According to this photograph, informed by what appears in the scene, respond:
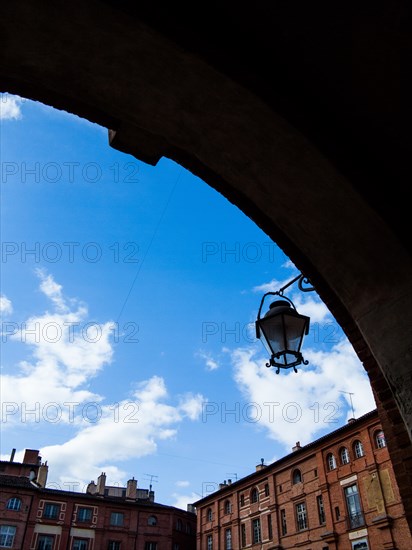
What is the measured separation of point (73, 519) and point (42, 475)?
15.8 ft

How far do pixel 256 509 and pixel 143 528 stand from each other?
40.2 feet

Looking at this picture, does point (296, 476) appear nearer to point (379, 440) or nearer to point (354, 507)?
point (354, 507)

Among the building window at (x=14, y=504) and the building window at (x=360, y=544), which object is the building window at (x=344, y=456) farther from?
the building window at (x=14, y=504)

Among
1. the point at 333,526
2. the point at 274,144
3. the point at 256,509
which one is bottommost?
the point at 274,144

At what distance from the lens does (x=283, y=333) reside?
4.74 m

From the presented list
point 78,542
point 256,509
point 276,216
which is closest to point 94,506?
point 78,542

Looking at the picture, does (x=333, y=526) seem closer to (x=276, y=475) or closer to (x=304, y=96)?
(x=276, y=475)

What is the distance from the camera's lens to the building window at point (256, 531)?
1332 inches

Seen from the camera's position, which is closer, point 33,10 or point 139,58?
point 33,10

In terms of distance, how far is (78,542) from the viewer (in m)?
38.6

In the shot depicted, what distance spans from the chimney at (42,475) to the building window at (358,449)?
27232 mm

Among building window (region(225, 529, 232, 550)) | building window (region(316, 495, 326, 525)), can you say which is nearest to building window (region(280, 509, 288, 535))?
building window (region(316, 495, 326, 525))

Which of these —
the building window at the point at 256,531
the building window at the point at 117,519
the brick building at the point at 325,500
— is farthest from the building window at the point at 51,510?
the building window at the point at 256,531

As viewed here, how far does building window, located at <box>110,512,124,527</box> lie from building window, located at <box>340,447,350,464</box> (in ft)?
72.3
